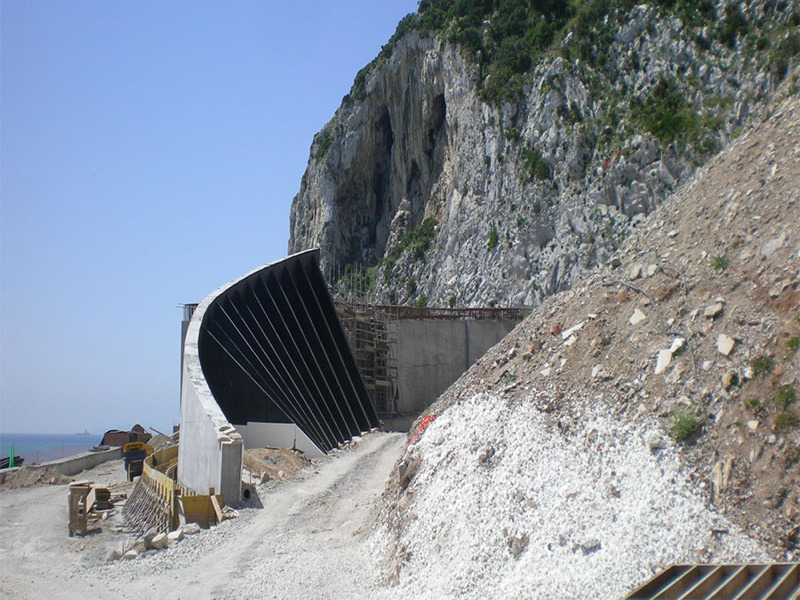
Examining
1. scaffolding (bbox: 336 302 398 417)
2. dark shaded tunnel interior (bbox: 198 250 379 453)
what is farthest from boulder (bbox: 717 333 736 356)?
scaffolding (bbox: 336 302 398 417)

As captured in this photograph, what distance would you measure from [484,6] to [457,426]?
4356cm

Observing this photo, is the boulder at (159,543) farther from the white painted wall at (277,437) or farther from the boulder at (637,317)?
the boulder at (637,317)

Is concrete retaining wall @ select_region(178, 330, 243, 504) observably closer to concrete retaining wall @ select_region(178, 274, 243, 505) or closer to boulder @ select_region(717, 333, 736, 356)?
concrete retaining wall @ select_region(178, 274, 243, 505)

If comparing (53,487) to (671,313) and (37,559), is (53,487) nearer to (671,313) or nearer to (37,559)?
(37,559)

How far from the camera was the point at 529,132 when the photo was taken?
131 ft

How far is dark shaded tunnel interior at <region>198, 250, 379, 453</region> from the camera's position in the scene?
23.3 m

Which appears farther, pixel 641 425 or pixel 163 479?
pixel 163 479

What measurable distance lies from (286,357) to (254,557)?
14224mm

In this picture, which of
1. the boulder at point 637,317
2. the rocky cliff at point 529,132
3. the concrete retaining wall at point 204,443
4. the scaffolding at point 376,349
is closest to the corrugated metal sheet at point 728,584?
the boulder at point 637,317

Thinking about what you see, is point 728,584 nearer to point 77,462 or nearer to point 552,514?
point 552,514

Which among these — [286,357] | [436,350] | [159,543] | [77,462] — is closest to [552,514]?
[159,543]

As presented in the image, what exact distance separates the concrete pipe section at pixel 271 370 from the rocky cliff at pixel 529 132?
41.3 feet

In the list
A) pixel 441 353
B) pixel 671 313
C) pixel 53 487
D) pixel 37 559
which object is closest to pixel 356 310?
pixel 441 353

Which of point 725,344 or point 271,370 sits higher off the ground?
point 271,370
